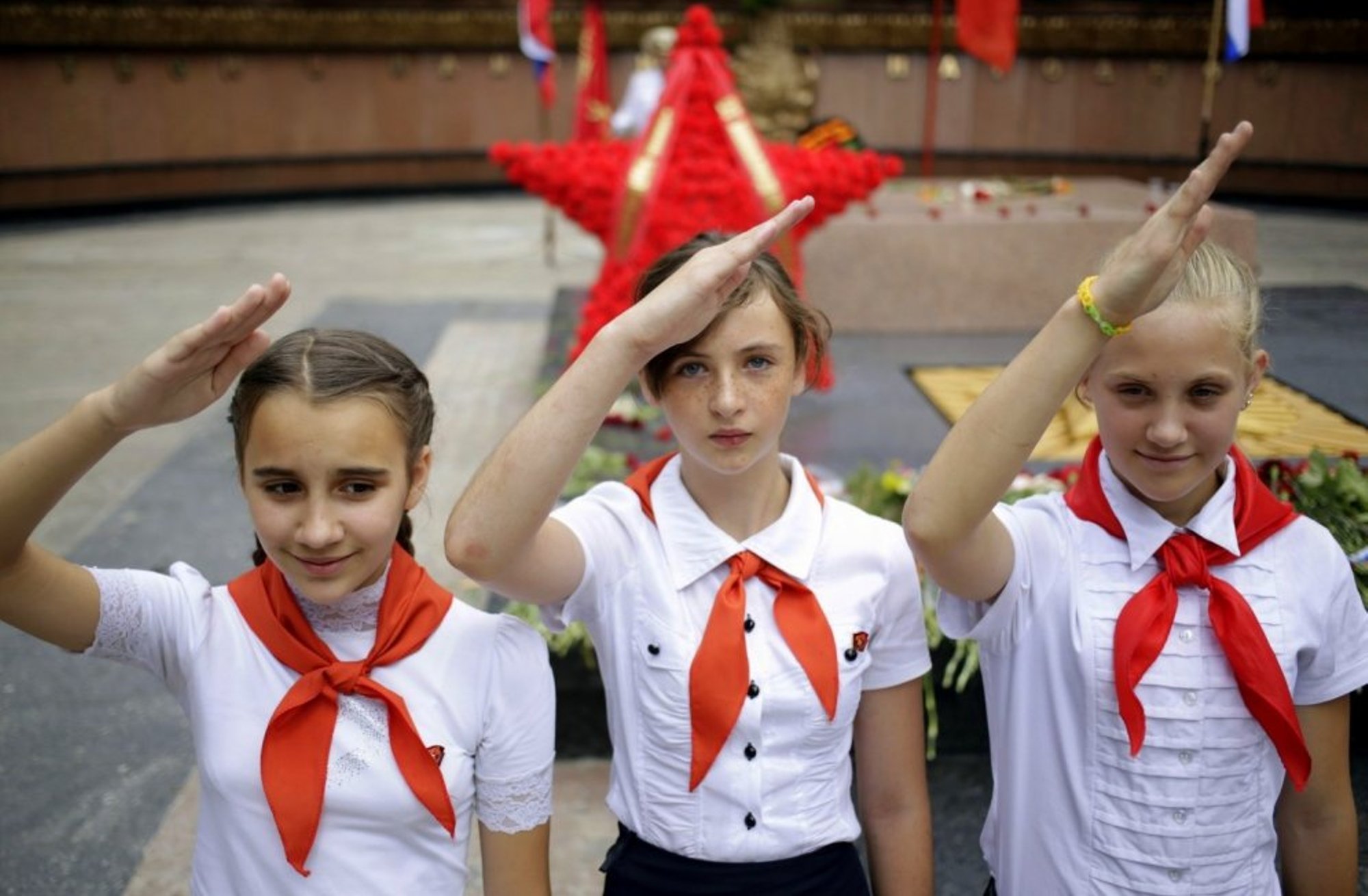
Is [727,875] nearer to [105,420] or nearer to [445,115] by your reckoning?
[105,420]

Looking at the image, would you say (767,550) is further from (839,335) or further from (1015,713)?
(839,335)

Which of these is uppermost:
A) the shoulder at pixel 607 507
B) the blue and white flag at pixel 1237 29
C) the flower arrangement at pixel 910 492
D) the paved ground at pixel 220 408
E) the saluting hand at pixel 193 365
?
the blue and white flag at pixel 1237 29

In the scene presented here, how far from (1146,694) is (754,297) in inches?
25.2

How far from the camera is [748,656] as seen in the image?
1.44 metres

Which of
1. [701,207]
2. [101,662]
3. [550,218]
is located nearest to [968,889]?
[101,662]

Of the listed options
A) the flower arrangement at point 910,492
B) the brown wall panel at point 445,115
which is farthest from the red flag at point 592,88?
the flower arrangement at point 910,492

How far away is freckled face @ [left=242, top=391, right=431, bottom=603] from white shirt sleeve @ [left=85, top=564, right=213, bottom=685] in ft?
0.46

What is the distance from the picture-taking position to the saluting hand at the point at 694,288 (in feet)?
4.00

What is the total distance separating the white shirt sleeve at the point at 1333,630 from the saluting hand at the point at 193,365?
1.17 meters

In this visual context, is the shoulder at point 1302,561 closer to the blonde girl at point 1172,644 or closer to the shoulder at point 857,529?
the blonde girl at point 1172,644

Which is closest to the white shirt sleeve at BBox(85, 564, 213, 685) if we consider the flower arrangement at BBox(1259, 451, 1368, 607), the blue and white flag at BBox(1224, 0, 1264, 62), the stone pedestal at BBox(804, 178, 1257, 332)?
the flower arrangement at BBox(1259, 451, 1368, 607)

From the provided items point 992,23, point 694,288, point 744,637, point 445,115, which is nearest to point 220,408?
point 992,23

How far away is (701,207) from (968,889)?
8.32 feet

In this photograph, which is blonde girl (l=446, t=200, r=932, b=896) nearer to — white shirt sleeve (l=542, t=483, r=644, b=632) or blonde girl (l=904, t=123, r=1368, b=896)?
white shirt sleeve (l=542, t=483, r=644, b=632)
